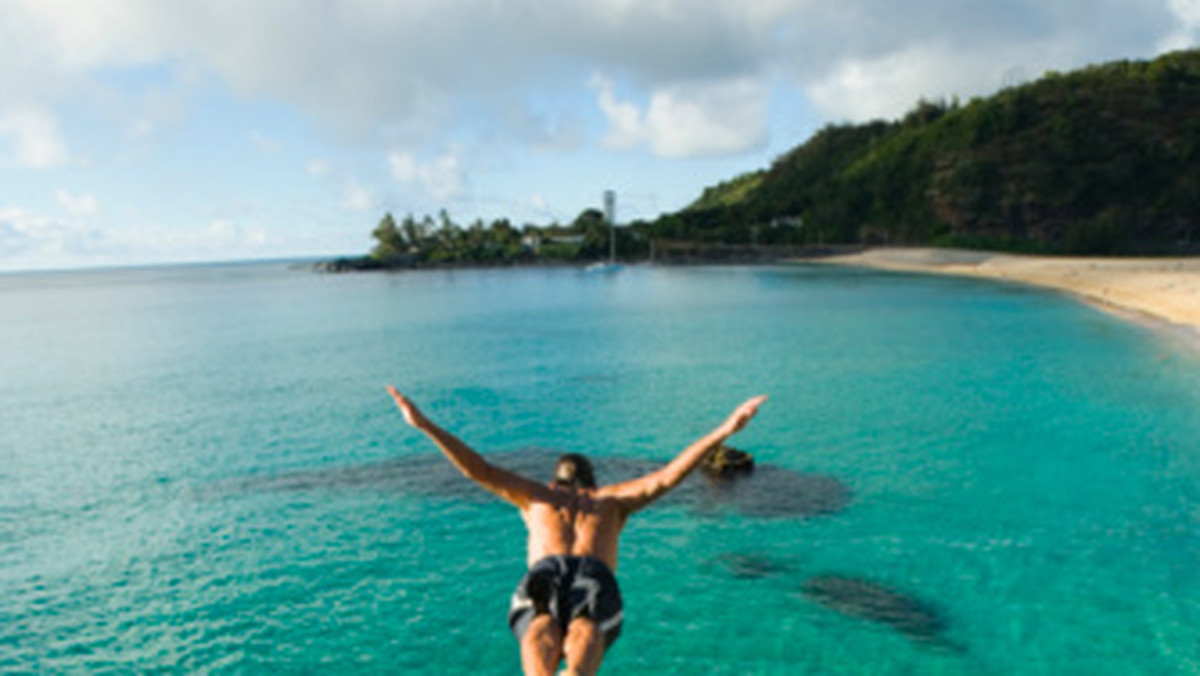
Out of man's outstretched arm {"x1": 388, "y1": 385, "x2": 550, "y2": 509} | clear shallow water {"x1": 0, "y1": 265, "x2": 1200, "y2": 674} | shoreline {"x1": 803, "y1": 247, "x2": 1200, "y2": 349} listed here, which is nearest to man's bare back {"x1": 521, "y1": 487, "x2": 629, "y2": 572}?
man's outstretched arm {"x1": 388, "y1": 385, "x2": 550, "y2": 509}

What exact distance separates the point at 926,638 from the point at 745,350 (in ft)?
108

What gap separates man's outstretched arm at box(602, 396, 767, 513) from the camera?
17.3 feet

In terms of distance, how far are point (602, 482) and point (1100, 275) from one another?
7199 cm

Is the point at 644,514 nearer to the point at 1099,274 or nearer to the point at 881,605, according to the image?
the point at 881,605

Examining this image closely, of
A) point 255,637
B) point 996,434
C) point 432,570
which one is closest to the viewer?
point 255,637

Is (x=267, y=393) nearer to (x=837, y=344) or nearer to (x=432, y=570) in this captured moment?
(x=432, y=570)

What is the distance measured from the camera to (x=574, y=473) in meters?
6.05

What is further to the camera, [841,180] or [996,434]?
[841,180]

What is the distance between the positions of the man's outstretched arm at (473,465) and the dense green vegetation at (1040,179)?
119 m

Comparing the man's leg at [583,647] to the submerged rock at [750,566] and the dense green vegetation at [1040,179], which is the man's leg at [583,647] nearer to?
the submerged rock at [750,566]

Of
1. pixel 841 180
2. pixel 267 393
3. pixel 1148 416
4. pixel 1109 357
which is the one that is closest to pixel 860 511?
pixel 1148 416

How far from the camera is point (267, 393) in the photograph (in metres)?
36.2

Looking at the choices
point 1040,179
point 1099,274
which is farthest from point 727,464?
point 1040,179

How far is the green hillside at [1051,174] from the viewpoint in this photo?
4643 inches
